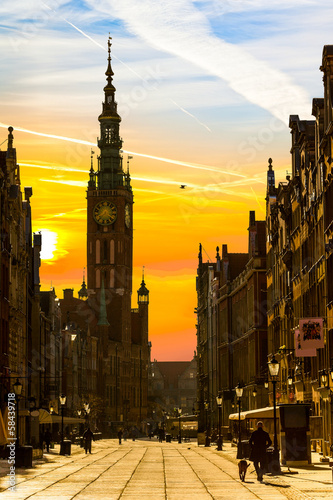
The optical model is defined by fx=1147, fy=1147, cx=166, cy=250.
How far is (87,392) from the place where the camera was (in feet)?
618

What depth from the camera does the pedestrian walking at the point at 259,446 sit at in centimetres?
3528

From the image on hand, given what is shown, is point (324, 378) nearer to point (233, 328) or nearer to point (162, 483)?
point (162, 483)

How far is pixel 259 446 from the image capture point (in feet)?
118

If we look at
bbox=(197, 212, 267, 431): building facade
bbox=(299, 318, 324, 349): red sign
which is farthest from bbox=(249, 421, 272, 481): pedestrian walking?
bbox=(197, 212, 267, 431): building facade

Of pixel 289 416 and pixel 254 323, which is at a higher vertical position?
pixel 254 323

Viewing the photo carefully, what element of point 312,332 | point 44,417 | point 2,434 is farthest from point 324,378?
point 44,417

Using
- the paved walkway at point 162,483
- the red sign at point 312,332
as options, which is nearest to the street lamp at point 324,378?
the red sign at point 312,332

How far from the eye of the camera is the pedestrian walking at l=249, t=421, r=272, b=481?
35.3 metres

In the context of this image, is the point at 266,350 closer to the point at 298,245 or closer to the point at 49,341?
the point at 298,245

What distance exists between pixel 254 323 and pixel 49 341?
39.1 meters

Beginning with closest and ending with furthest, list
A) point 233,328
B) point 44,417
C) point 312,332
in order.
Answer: point 312,332
point 44,417
point 233,328

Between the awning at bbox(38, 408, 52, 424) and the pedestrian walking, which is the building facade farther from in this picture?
the pedestrian walking

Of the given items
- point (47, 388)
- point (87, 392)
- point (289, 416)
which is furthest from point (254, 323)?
point (87, 392)

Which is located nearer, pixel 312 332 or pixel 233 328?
pixel 312 332
